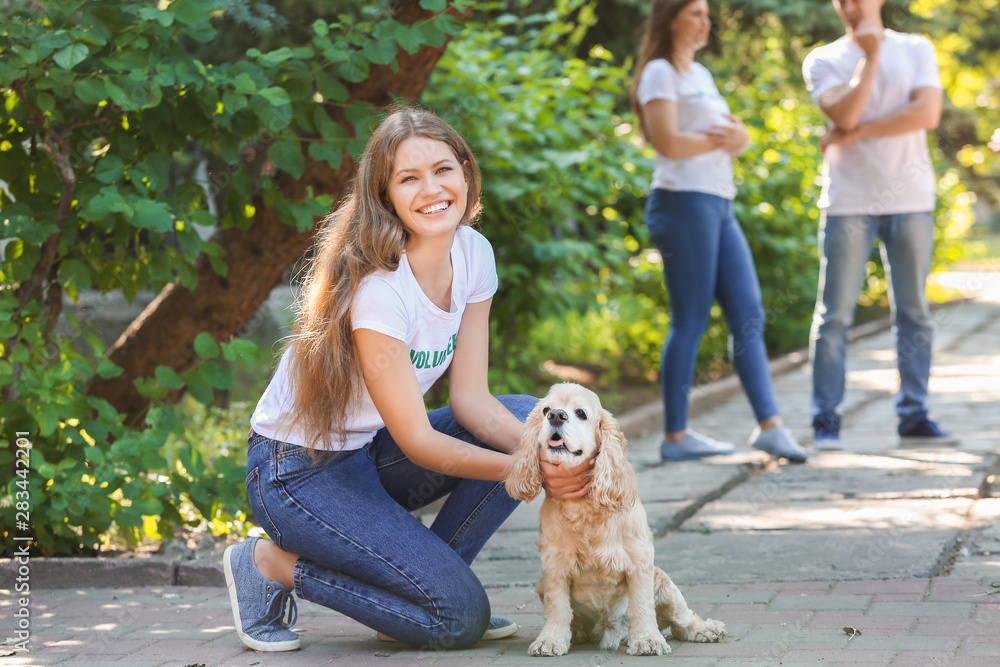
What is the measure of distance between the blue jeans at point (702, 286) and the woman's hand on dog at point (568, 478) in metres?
2.61

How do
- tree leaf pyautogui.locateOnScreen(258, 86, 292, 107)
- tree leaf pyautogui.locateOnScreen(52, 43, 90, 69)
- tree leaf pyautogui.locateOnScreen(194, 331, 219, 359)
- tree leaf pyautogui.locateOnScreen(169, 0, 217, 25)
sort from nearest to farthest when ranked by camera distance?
tree leaf pyautogui.locateOnScreen(52, 43, 90, 69)
tree leaf pyautogui.locateOnScreen(169, 0, 217, 25)
tree leaf pyautogui.locateOnScreen(258, 86, 292, 107)
tree leaf pyautogui.locateOnScreen(194, 331, 219, 359)

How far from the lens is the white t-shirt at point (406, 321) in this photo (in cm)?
281

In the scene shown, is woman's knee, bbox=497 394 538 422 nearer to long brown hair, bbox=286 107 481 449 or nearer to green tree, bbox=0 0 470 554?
long brown hair, bbox=286 107 481 449

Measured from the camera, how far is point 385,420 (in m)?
2.86

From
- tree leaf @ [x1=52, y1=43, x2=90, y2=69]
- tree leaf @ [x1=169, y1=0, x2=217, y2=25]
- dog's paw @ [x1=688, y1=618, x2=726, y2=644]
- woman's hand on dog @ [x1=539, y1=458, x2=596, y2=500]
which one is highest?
tree leaf @ [x1=169, y1=0, x2=217, y2=25]

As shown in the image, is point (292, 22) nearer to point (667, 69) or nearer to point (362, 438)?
point (667, 69)

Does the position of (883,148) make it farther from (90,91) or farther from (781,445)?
(90,91)

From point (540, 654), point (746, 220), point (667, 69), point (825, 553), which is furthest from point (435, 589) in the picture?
point (746, 220)

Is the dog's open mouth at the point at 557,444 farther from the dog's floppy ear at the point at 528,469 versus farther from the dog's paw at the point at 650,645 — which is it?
the dog's paw at the point at 650,645

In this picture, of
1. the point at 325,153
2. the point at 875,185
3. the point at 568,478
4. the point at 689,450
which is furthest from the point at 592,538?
the point at 875,185

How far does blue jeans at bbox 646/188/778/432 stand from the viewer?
511 cm

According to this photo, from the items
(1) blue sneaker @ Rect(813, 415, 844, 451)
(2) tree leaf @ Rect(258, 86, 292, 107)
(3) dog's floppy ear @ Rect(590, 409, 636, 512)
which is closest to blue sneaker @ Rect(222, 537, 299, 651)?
(3) dog's floppy ear @ Rect(590, 409, 636, 512)

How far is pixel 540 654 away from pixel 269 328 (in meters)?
7.11

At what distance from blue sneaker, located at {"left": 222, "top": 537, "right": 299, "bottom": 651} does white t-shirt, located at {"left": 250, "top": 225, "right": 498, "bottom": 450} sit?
1.31ft
